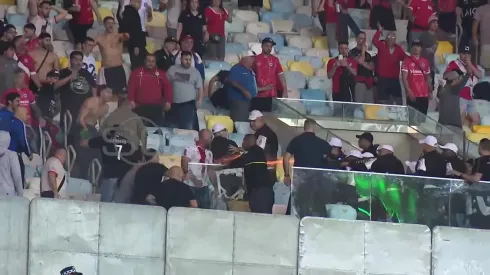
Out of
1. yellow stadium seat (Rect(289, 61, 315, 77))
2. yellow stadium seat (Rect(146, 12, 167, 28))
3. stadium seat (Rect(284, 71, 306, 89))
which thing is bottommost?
yellow stadium seat (Rect(289, 61, 315, 77))

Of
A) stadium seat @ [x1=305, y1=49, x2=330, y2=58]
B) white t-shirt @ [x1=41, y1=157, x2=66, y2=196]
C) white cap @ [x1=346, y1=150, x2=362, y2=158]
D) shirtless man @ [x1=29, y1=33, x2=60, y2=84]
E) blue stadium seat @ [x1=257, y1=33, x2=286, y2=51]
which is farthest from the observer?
blue stadium seat @ [x1=257, y1=33, x2=286, y2=51]

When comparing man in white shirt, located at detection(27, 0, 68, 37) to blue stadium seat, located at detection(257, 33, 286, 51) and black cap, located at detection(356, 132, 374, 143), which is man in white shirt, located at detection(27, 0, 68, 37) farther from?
black cap, located at detection(356, 132, 374, 143)

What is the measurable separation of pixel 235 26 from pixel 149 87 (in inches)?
167

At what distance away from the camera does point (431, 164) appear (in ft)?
63.2

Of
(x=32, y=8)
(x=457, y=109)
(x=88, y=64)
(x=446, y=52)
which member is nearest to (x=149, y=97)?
(x=88, y=64)

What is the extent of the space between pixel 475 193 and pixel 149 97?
4.20m

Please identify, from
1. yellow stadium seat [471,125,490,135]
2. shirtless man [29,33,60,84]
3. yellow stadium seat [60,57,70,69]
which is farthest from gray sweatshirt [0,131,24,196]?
yellow stadium seat [471,125,490,135]

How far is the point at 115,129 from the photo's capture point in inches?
740

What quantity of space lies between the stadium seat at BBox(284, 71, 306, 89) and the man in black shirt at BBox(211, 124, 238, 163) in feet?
11.8

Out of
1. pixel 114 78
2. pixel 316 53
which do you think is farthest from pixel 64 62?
pixel 316 53

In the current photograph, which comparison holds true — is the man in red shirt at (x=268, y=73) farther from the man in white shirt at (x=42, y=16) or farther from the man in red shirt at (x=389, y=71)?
the man in white shirt at (x=42, y=16)

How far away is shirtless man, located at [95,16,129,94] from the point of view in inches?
839

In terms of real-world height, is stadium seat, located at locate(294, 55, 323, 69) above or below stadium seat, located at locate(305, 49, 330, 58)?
above

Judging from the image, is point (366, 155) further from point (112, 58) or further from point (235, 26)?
point (235, 26)
